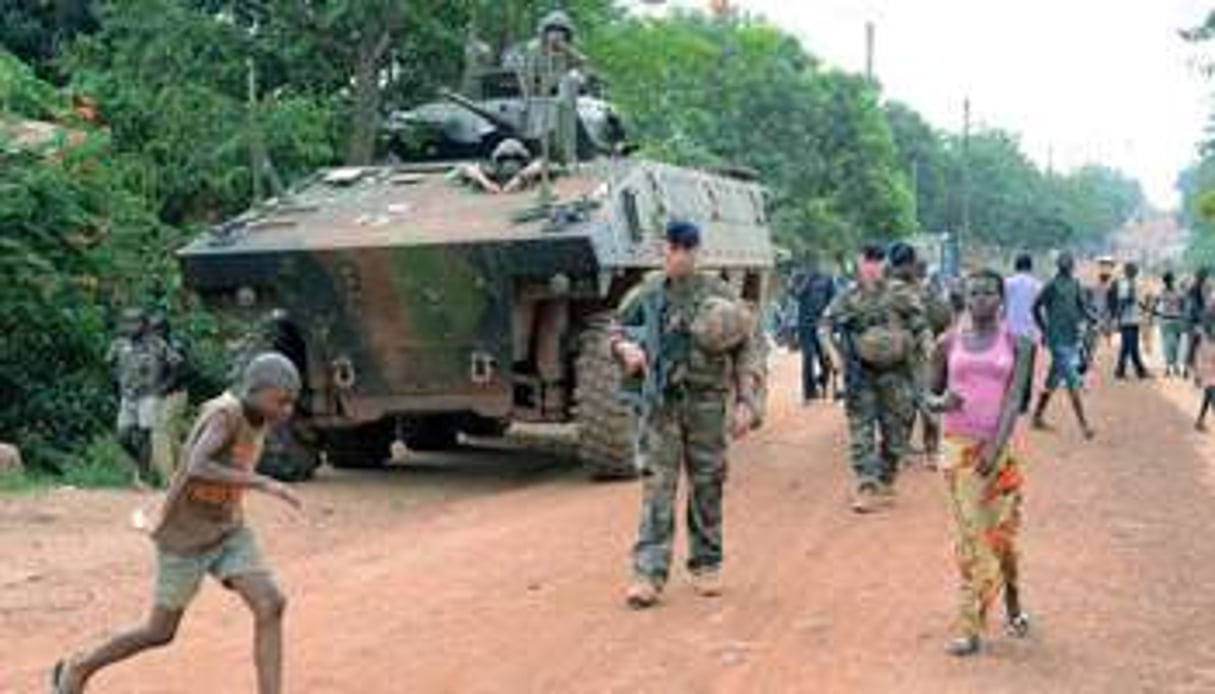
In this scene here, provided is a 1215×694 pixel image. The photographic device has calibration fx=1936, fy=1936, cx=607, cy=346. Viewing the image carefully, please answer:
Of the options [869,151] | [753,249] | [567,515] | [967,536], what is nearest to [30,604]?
[567,515]

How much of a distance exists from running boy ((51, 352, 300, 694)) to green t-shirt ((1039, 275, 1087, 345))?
37.3ft

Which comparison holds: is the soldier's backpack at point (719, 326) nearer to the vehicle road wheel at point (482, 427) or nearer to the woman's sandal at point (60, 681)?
the woman's sandal at point (60, 681)

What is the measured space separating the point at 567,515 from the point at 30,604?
140 inches

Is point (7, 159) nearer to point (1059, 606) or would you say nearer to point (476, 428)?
point (476, 428)

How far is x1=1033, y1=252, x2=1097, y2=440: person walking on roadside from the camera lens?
16.4 m

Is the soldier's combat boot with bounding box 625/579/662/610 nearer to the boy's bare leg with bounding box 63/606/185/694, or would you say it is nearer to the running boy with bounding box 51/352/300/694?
the running boy with bounding box 51/352/300/694

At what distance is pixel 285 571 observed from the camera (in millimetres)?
9812

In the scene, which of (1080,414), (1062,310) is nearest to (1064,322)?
(1062,310)

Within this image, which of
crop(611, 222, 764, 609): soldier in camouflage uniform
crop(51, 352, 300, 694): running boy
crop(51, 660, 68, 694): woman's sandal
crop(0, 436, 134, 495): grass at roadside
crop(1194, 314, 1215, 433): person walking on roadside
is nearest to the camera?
crop(51, 352, 300, 694): running boy

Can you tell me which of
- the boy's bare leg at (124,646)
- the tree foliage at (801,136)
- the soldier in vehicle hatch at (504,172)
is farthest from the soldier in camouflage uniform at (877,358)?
the tree foliage at (801,136)

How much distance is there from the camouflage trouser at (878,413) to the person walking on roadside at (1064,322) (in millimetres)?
4594

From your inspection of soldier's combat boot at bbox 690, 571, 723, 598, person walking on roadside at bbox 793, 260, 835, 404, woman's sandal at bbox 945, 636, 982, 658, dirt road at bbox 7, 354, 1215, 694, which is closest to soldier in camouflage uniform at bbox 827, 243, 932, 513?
dirt road at bbox 7, 354, 1215, 694

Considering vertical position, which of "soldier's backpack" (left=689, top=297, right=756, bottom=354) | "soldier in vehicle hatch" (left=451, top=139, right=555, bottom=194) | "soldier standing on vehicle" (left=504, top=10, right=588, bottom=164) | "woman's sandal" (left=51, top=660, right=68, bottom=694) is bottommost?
"woman's sandal" (left=51, top=660, right=68, bottom=694)

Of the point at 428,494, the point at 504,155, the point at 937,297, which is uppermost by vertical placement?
the point at 504,155
